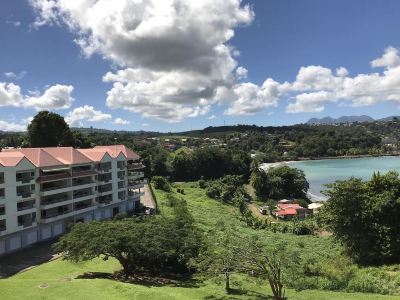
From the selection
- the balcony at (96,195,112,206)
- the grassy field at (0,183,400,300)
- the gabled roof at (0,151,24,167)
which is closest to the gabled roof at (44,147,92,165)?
the gabled roof at (0,151,24,167)

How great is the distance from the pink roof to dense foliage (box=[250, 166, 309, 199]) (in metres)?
40.8

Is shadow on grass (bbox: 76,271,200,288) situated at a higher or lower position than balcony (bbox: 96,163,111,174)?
lower

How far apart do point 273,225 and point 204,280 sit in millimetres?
32375

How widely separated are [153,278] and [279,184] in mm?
67147

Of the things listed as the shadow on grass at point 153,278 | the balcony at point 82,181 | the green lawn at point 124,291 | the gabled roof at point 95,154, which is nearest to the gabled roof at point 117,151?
the gabled roof at point 95,154

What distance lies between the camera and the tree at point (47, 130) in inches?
2721

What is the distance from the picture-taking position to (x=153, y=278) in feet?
95.8

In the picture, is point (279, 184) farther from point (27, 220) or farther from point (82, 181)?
point (27, 220)

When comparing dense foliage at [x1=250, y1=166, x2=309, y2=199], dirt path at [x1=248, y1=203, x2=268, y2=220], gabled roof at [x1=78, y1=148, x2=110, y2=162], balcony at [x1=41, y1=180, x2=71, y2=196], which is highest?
Result: gabled roof at [x1=78, y1=148, x2=110, y2=162]

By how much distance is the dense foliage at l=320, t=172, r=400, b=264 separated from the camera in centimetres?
3509

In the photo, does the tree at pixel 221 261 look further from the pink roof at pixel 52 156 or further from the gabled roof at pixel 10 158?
the pink roof at pixel 52 156

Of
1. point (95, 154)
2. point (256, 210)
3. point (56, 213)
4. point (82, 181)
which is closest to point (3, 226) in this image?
point (56, 213)

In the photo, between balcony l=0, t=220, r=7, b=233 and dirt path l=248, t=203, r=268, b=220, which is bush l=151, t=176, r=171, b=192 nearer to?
dirt path l=248, t=203, r=268, b=220

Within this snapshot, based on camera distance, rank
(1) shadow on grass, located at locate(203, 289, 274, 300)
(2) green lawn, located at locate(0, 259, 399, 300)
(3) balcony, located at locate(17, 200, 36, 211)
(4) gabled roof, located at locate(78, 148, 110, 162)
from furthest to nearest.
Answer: (4) gabled roof, located at locate(78, 148, 110, 162) → (3) balcony, located at locate(17, 200, 36, 211) → (1) shadow on grass, located at locate(203, 289, 274, 300) → (2) green lawn, located at locate(0, 259, 399, 300)
